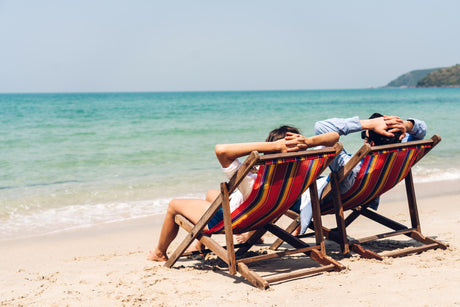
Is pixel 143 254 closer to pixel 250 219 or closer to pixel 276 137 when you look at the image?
pixel 250 219

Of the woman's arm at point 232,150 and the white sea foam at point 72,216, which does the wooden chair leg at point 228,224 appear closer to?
the woman's arm at point 232,150

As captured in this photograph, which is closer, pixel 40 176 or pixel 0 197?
pixel 0 197

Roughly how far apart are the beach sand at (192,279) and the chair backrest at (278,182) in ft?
1.50

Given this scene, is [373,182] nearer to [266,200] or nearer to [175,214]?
[266,200]

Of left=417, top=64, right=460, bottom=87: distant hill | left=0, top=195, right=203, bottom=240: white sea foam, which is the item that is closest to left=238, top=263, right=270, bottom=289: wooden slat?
left=0, top=195, right=203, bottom=240: white sea foam

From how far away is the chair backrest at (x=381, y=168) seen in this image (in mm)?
3371

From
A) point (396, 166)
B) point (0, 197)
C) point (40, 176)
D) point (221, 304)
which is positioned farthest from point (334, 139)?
point (40, 176)

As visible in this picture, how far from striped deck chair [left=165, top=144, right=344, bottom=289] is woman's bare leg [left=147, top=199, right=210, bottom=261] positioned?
0.33ft

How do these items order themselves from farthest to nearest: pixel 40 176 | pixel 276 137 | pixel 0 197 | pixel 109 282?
pixel 40 176 < pixel 0 197 < pixel 109 282 < pixel 276 137

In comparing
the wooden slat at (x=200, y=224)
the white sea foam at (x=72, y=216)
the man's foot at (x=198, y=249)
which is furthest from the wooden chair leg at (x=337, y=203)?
the white sea foam at (x=72, y=216)

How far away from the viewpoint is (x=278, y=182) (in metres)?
2.99

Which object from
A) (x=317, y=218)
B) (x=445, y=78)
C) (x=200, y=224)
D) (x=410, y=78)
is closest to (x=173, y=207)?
(x=200, y=224)

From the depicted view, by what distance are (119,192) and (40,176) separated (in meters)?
2.31

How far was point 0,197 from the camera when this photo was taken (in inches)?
276
